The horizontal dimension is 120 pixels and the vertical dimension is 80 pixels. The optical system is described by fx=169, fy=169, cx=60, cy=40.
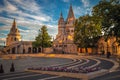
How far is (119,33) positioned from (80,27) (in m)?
31.5

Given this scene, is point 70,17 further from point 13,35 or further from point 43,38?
point 43,38

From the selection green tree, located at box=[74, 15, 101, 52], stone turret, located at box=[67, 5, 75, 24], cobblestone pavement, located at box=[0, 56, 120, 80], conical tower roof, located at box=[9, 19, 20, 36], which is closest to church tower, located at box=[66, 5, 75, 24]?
stone turret, located at box=[67, 5, 75, 24]

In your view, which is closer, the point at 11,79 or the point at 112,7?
the point at 11,79

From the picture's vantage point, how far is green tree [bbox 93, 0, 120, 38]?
107 feet

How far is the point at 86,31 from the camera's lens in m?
59.7

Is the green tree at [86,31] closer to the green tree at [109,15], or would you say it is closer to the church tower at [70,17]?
the green tree at [109,15]

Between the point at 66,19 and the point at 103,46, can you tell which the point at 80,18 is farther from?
the point at 66,19

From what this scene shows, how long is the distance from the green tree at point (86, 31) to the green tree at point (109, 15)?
20872mm

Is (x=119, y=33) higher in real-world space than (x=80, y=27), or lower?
lower

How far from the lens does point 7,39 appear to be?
440 feet

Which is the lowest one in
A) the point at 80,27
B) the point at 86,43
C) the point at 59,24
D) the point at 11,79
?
the point at 11,79

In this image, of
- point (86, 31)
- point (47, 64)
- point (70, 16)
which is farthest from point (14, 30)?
point (47, 64)

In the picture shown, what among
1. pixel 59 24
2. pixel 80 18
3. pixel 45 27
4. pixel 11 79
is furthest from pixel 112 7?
pixel 59 24

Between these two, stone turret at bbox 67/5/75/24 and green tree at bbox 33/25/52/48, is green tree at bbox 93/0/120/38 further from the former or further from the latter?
stone turret at bbox 67/5/75/24
